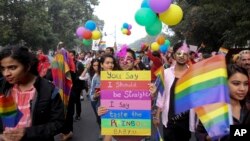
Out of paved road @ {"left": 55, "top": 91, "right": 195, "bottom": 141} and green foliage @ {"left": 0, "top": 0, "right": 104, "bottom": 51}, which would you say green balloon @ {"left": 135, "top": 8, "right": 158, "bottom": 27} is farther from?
green foliage @ {"left": 0, "top": 0, "right": 104, "bottom": 51}

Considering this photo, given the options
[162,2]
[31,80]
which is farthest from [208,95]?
[162,2]

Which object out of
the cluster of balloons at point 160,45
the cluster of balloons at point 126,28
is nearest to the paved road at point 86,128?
the cluster of balloons at point 160,45

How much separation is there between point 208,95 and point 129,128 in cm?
197

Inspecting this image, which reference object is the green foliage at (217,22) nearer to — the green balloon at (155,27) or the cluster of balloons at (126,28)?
the cluster of balloons at (126,28)

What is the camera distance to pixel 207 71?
2.98 metres

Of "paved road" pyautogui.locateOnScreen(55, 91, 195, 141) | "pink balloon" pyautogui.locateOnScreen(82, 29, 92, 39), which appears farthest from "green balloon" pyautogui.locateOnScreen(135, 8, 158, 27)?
"pink balloon" pyautogui.locateOnScreen(82, 29, 92, 39)

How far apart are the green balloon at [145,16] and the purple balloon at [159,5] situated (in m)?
0.18

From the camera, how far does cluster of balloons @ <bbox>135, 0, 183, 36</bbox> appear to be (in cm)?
758

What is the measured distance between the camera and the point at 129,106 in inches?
186

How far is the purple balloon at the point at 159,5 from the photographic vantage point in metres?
7.46

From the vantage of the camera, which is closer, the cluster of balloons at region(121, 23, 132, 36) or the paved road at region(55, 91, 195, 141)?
the paved road at region(55, 91, 195, 141)

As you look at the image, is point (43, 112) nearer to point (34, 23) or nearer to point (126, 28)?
point (126, 28)

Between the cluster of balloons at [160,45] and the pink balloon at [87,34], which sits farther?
the pink balloon at [87,34]

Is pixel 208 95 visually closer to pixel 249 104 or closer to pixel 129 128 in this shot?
pixel 249 104
